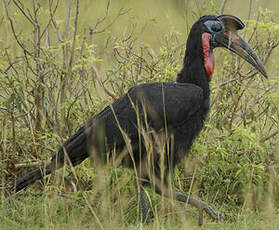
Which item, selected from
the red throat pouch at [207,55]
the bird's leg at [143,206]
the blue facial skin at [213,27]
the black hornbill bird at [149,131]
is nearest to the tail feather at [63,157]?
the black hornbill bird at [149,131]

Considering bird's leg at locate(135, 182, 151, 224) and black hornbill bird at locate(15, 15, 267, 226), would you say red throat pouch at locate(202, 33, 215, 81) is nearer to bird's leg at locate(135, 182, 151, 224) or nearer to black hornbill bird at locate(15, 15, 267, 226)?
black hornbill bird at locate(15, 15, 267, 226)

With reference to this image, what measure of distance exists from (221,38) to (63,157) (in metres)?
1.38

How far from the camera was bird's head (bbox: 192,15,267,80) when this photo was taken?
150 inches

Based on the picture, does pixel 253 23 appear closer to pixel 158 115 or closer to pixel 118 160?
pixel 158 115

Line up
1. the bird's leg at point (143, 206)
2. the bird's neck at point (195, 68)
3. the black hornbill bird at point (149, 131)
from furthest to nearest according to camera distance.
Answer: the bird's neck at point (195, 68) → the bird's leg at point (143, 206) → the black hornbill bird at point (149, 131)

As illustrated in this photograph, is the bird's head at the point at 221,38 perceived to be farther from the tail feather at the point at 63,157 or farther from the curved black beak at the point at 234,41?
the tail feather at the point at 63,157

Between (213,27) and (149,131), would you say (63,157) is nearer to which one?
(149,131)

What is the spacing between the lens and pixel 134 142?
3.57m

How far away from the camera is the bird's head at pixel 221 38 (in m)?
3.80

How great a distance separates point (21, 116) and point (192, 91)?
1.42m

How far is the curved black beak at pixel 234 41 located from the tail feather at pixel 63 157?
1.16m

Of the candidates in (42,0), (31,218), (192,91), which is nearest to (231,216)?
(192,91)

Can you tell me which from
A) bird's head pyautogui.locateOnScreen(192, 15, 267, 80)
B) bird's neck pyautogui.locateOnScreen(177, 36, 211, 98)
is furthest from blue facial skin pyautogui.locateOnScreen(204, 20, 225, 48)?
bird's neck pyautogui.locateOnScreen(177, 36, 211, 98)

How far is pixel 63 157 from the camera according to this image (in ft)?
11.7
